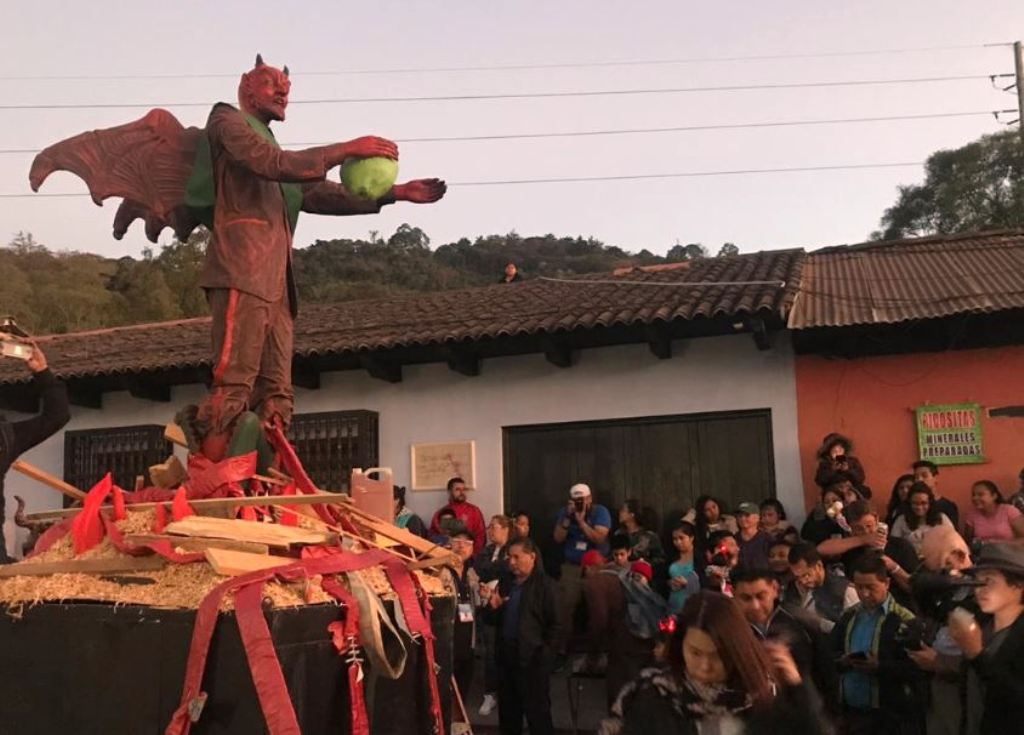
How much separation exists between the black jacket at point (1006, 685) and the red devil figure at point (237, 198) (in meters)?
2.99

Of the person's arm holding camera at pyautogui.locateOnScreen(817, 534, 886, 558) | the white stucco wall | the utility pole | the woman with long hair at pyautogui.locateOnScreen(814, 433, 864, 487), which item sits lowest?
the person's arm holding camera at pyautogui.locateOnScreen(817, 534, 886, 558)

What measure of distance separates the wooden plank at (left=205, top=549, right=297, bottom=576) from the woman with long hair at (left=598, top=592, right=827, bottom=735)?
1142 mm

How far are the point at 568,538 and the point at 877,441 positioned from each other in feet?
9.62

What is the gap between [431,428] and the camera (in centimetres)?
1121

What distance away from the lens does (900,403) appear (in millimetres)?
9633

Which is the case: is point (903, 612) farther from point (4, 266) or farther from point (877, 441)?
point (4, 266)

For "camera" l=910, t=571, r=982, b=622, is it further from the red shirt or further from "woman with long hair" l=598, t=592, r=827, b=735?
the red shirt

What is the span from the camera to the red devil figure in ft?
14.3

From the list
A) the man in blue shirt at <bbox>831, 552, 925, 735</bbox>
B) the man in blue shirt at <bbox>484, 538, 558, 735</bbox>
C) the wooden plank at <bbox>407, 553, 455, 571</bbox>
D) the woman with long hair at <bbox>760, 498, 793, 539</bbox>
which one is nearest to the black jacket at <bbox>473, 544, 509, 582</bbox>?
the man in blue shirt at <bbox>484, 538, 558, 735</bbox>

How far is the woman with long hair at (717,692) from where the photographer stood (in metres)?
3.15

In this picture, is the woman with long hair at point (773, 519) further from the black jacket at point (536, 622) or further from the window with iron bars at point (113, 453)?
the window with iron bars at point (113, 453)

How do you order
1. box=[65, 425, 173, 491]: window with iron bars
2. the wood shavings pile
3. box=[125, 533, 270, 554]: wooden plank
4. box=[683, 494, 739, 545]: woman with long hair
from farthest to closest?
box=[65, 425, 173, 491]: window with iron bars < box=[683, 494, 739, 545]: woman with long hair < box=[125, 533, 270, 554]: wooden plank < the wood shavings pile

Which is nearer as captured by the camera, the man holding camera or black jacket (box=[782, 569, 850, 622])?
the man holding camera

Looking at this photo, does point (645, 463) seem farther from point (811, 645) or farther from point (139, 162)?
point (139, 162)
